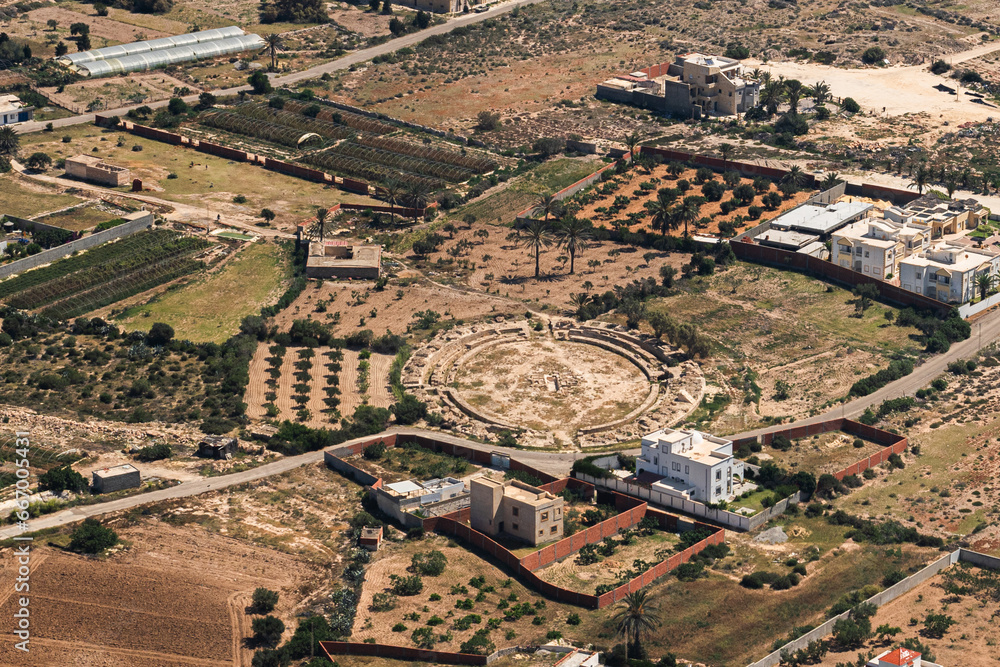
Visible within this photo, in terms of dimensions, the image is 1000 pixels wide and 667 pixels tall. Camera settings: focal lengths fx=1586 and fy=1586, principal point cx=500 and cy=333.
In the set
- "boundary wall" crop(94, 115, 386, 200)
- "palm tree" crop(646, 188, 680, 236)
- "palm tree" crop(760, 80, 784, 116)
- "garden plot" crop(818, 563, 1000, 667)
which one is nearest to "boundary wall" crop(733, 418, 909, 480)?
"garden plot" crop(818, 563, 1000, 667)

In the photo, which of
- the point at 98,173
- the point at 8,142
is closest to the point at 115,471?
the point at 98,173

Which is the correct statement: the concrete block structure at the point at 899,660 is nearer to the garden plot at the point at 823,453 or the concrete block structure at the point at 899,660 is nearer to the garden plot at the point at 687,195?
the garden plot at the point at 823,453

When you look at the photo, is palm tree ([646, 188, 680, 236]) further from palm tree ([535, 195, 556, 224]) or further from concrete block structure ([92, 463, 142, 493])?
concrete block structure ([92, 463, 142, 493])

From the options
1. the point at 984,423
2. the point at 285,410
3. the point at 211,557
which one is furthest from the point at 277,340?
the point at 984,423

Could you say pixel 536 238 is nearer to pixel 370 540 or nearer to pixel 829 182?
pixel 829 182

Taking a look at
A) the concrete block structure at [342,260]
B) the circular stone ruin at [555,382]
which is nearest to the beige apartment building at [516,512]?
the circular stone ruin at [555,382]

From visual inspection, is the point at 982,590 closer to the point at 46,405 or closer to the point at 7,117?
the point at 46,405
